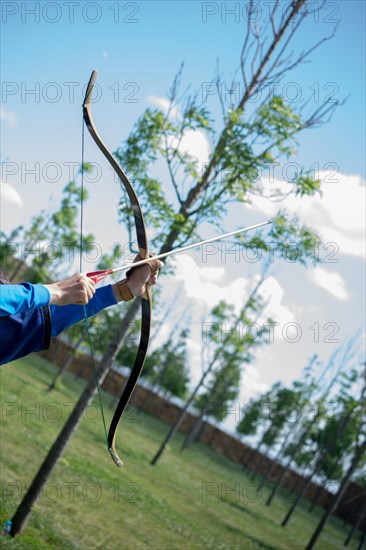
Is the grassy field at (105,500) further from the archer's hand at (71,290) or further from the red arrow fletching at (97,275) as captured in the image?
the archer's hand at (71,290)

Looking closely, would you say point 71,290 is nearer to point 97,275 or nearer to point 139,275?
point 97,275

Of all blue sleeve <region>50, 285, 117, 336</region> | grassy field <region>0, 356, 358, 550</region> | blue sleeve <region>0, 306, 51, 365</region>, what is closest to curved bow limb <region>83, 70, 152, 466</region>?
blue sleeve <region>50, 285, 117, 336</region>

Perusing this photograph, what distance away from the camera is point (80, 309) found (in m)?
3.76

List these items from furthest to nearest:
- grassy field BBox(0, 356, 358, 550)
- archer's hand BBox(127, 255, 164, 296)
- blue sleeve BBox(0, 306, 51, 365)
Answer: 1. grassy field BBox(0, 356, 358, 550)
2. archer's hand BBox(127, 255, 164, 296)
3. blue sleeve BBox(0, 306, 51, 365)

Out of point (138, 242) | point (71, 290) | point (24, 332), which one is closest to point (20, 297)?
point (71, 290)

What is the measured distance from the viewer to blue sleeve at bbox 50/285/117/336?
3699mm

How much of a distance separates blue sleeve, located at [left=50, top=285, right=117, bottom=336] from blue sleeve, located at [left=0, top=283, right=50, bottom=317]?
30.4 inches

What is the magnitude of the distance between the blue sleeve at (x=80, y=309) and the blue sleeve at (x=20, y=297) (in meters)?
0.77

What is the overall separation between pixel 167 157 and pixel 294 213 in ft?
6.49

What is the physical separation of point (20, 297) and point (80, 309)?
0.93 m

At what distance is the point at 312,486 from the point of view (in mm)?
42562

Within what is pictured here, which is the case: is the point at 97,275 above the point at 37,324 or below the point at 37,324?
above

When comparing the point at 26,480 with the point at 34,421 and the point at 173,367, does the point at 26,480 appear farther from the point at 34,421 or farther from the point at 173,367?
the point at 173,367

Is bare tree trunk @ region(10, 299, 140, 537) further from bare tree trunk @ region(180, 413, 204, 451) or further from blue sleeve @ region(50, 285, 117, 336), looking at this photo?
bare tree trunk @ region(180, 413, 204, 451)
